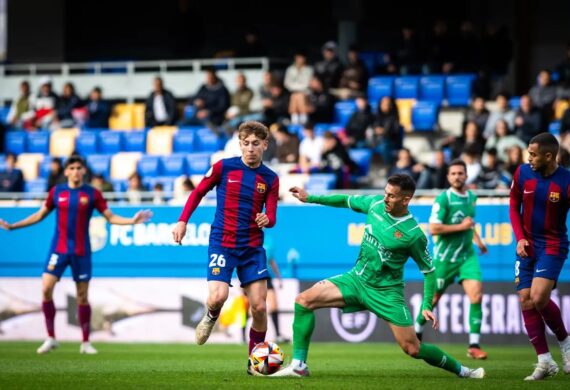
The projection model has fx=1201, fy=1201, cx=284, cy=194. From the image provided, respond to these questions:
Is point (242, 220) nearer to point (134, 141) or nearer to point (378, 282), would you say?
point (378, 282)

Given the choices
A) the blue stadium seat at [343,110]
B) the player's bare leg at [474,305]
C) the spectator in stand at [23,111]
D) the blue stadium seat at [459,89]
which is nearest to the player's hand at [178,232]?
the player's bare leg at [474,305]

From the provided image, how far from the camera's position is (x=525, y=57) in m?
26.0

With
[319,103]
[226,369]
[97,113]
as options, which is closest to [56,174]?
[97,113]

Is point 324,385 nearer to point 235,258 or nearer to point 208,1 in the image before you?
point 235,258

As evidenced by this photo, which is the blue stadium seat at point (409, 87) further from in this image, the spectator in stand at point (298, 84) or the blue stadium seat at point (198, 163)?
the blue stadium seat at point (198, 163)

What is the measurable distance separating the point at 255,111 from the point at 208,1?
7.15 m

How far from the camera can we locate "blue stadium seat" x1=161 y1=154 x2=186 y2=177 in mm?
22719

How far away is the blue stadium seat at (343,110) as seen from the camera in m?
23.2

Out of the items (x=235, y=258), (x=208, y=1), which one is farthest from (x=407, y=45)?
(x=235, y=258)

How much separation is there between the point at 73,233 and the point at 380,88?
32.3 ft

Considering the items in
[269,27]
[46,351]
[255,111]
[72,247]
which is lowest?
[46,351]

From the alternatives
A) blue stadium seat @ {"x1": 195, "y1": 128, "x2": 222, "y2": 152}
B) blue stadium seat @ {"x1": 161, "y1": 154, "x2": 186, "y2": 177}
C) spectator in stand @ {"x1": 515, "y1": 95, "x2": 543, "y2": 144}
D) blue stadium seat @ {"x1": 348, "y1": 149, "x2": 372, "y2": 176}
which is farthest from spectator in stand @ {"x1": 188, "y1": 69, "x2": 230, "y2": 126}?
spectator in stand @ {"x1": 515, "y1": 95, "x2": 543, "y2": 144}

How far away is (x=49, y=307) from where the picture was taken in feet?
50.7

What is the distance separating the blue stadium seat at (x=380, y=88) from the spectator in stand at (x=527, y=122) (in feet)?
12.4
